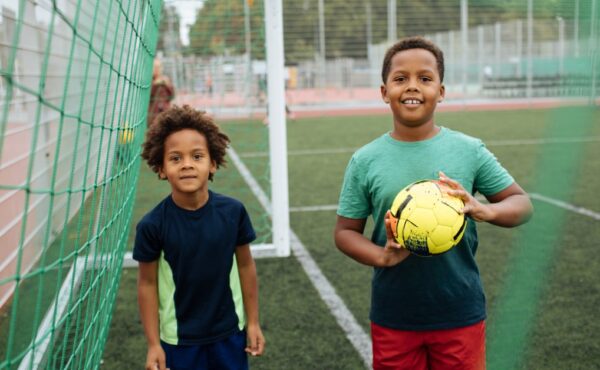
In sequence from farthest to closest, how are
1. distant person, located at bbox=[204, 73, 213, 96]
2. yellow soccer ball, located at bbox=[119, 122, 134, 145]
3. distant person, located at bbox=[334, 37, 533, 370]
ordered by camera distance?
distant person, located at bbox=[204, 73, 213, 96]
yellow soccer ball, located at bbox=[119, 122, 134, 145]
distant person, located at bbox=[334, 37, 533, 370]

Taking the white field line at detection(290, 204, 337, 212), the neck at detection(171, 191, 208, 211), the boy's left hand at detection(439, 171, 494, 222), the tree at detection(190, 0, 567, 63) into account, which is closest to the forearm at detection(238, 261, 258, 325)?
the neck at detection(171, 191, 208, 211)

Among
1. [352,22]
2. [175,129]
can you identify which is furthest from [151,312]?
[352,22]

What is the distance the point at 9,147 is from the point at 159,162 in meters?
2.29

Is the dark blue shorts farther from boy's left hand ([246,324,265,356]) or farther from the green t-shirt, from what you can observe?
the green t-shirt

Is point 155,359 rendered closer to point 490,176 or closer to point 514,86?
point 490,176

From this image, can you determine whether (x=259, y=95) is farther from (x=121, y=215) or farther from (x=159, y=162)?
(x=159, y=162)

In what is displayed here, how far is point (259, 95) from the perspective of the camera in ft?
25.1

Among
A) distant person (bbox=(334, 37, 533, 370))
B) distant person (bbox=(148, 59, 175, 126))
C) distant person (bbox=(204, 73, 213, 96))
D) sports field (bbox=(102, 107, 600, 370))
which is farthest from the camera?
distant person (bbox=(204, 73, 213, 96))

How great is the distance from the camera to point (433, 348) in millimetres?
2285

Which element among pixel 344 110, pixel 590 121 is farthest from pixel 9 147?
pixel 344 110

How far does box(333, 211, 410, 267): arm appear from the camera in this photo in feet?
6.89

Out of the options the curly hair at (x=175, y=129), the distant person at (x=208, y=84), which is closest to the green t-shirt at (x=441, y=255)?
the curly hair at (x=175, y=129)

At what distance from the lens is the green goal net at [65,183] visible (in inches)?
90.2

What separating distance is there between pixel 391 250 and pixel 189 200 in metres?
0.73
